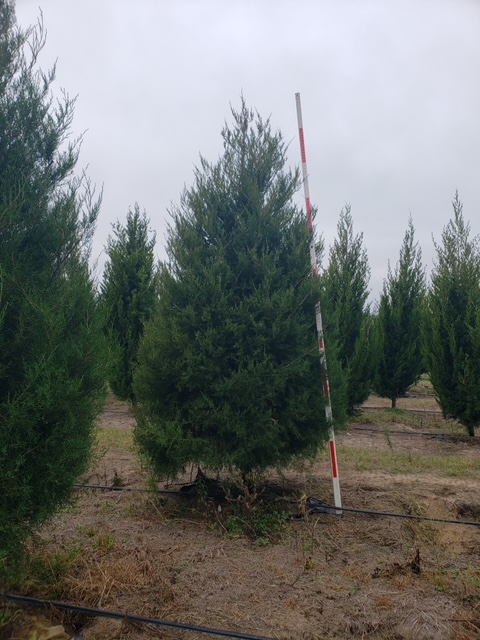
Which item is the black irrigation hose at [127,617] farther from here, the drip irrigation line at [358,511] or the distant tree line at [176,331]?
the drip irrigation line at [358,511]

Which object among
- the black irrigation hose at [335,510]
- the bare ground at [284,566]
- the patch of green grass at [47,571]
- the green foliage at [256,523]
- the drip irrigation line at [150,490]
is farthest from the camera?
the drip irrigation line at [150,490]

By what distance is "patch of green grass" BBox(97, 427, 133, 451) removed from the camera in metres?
9.02

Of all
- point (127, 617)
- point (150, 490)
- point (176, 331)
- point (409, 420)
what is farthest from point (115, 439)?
point (409, 420)

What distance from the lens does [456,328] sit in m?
10.9

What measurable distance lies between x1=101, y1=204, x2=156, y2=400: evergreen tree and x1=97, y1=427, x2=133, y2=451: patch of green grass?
6.68ft

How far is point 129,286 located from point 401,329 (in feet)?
24.7

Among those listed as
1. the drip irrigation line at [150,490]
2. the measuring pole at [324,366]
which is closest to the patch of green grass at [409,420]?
the measuring pole at [324,366]

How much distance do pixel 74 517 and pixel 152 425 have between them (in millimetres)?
1206

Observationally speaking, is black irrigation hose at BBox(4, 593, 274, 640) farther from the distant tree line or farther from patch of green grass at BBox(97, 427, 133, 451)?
patch of green grass at BBox(97, 427, 133, 451)

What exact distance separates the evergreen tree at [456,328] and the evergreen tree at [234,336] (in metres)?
6.03

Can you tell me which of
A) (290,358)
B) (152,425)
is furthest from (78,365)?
(290,358)

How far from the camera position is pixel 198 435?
550cm

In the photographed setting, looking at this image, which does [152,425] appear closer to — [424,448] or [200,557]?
[200,557]

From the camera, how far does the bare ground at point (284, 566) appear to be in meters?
3.45
